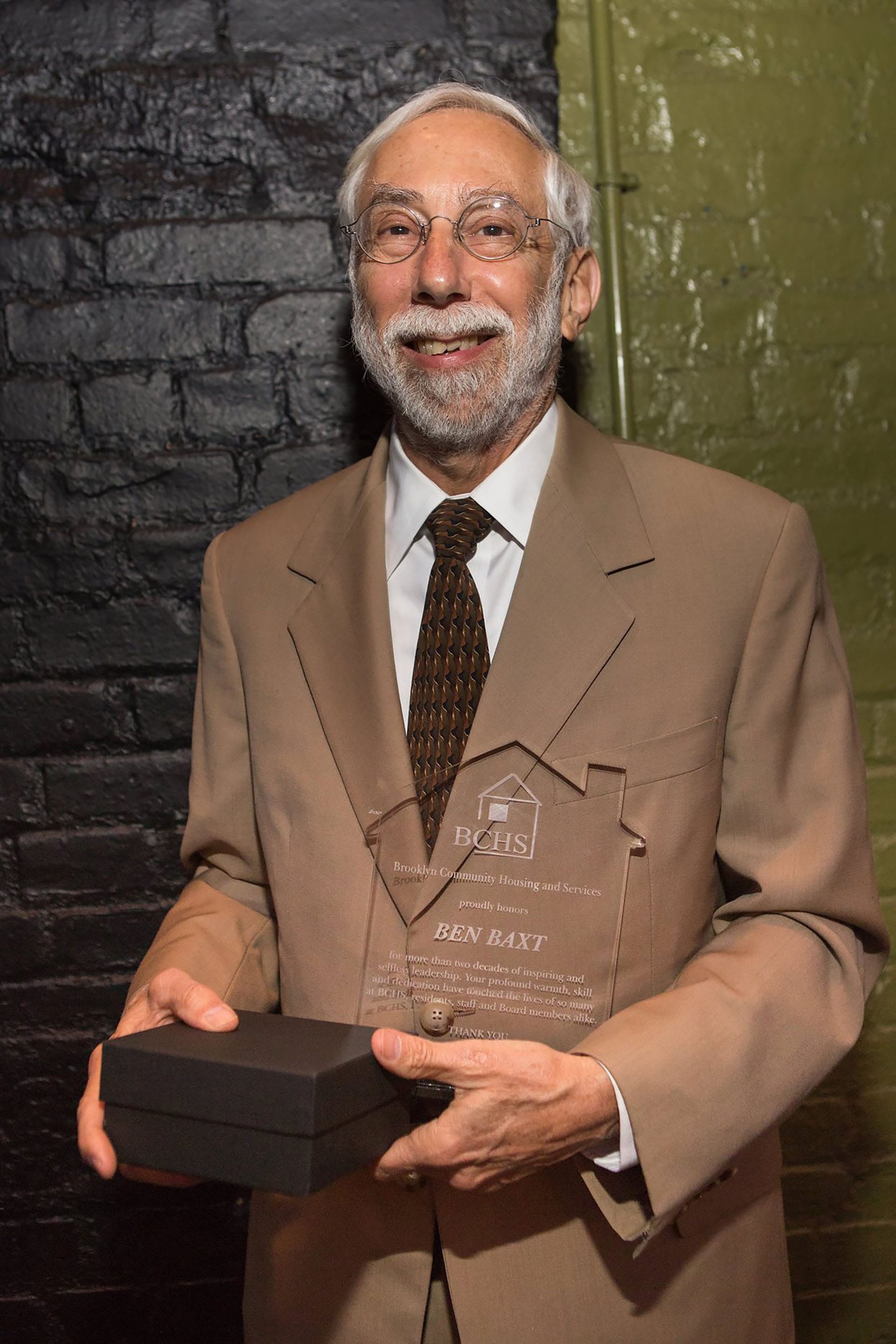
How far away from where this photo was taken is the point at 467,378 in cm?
132

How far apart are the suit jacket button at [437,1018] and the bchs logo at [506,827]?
Answer: 0.14 metres

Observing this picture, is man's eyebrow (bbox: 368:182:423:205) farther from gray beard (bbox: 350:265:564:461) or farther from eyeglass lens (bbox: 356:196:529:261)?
gray beard (bbox: 350:265:564:461)

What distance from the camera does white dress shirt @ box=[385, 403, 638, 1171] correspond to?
1297 mm

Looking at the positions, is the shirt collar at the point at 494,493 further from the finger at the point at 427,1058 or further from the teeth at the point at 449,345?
the finger at the point at 427,1058

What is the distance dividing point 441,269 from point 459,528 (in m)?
0.28

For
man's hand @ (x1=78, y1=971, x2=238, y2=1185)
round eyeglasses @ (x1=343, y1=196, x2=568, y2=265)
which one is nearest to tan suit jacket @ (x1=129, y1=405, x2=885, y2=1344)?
man's hand @ (x1=78, y1=971, x2=238, y2=1185)

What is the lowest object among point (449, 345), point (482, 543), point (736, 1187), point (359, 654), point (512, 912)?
point (736, 1187)

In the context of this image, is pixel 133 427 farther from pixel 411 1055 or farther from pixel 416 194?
pixel 411 1055

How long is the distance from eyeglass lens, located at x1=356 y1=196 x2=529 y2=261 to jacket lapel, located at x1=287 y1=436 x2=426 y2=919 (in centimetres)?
23

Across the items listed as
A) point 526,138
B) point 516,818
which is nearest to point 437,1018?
point 516,818

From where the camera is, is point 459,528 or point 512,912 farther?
A: point 459,528

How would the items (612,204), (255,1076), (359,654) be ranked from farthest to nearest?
(612,204) → (359,654) → (255,1076)

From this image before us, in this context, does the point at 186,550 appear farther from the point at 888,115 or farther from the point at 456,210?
the point at 888,115

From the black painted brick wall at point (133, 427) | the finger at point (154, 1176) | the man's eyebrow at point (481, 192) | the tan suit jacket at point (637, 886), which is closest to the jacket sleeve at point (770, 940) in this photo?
the tan suit jacket at point (637, 886)
